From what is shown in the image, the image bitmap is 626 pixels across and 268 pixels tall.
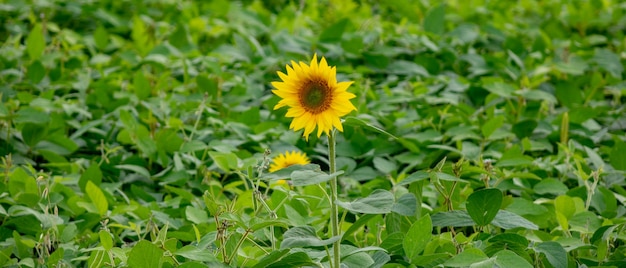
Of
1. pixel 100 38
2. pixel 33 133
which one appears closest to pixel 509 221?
pixel 33 133

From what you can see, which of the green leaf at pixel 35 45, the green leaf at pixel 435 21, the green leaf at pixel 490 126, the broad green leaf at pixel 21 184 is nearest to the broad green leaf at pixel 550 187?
the green leaf at pixel 490 126

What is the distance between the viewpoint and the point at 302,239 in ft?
4.93

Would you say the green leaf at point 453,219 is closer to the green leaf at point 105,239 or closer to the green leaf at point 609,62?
the green leaf at point 105,239

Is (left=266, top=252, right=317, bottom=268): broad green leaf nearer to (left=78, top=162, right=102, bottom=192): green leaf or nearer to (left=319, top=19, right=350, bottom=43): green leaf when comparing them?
(left=78, top=162, right=102, bottom=192): green leaf

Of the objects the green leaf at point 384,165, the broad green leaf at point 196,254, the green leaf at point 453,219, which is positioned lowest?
the green leaf at point 384,165

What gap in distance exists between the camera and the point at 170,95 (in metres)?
2.97

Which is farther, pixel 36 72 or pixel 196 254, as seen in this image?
pixel 36 72

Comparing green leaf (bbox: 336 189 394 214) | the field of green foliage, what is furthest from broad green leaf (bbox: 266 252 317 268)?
green leaf (bbox: 336 189 394 214)

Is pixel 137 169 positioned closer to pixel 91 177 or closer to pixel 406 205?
pixel 91 177

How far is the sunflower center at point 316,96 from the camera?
5.21ft

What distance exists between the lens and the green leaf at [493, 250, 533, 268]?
61.9 inches

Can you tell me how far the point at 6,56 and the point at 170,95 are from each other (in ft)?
2.44

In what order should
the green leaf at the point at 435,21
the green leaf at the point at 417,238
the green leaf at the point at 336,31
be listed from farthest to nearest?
1. the green leaf at the point at 435,21
2. the green leaf at the point at 336,31
3. the green leaf at the point at 417,238

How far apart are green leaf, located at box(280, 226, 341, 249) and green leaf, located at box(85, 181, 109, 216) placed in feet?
2.45
